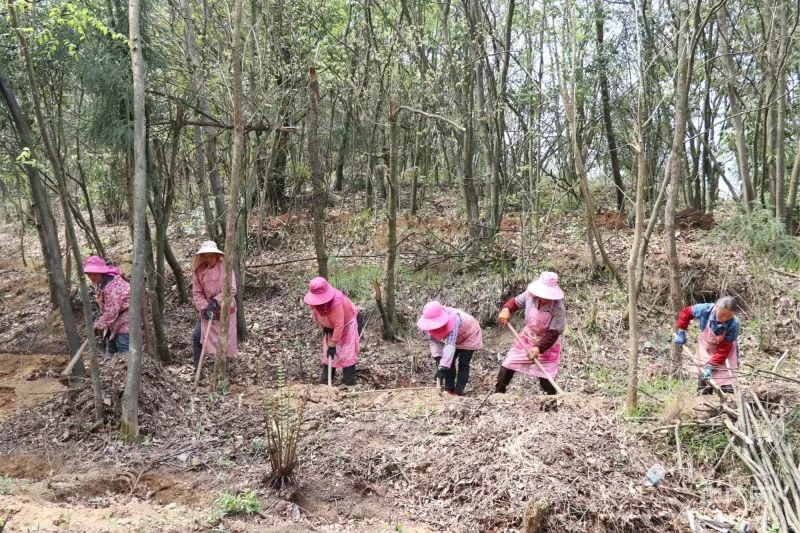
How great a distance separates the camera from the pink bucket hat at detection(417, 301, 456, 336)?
20.2 feet

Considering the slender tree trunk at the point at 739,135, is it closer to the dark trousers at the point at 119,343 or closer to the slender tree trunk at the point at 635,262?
the slender tree trunk at the point at 635,262

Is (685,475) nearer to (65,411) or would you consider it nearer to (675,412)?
(675,412)

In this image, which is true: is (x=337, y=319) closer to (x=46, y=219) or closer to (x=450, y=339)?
(x=450, y=339)

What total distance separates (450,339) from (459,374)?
24.4 inches

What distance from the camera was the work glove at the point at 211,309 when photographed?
7.07 meters

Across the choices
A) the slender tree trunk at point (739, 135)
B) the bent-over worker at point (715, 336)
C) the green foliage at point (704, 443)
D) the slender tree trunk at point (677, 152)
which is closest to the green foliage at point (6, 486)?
the green foliage at point (704, 443)

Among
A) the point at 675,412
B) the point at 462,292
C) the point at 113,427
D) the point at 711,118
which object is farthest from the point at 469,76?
the point at 113,427

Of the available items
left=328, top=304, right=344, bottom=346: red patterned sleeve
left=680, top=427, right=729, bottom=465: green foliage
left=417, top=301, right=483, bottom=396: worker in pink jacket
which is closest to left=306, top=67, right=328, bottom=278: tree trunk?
left=328, top=304, right=344, bottom=346: red patterned sleeve

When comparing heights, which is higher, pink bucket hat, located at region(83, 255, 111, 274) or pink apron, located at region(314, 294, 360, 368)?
pink bucket hat, located at region(83, 255, 111, 274)

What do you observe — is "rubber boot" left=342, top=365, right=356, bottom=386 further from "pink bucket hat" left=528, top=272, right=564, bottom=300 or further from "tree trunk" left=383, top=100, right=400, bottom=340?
"pink bucket hat" left=528, top=272, right=564, bottom=300

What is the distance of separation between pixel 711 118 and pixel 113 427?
1373 centimetres

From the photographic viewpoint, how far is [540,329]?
6.52 meters

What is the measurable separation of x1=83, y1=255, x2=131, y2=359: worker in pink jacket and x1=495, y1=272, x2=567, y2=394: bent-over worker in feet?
14.0

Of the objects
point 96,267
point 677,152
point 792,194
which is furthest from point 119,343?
point 792,194
